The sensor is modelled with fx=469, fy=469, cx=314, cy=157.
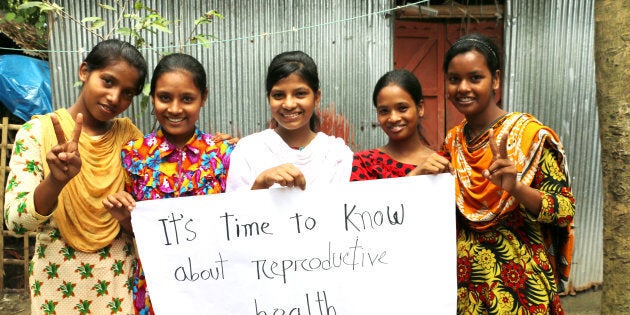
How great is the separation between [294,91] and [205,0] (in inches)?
94.9

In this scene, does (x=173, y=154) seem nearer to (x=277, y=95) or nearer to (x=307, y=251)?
(x=277, y=95)

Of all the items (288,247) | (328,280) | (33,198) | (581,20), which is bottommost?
(328,280)

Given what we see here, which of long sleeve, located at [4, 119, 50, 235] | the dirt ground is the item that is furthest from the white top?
the dirt ground

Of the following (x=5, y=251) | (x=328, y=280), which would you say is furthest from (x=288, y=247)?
(x=5, y=251)

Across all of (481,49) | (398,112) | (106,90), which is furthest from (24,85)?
(481,49)

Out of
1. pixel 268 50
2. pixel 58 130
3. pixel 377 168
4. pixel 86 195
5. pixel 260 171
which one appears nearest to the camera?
pixel 58 130

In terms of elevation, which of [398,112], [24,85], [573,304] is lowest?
[573,304]

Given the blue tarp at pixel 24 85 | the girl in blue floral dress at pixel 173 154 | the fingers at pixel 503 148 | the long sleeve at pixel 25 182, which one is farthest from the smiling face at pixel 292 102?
the blue tarp at pixel 24 85

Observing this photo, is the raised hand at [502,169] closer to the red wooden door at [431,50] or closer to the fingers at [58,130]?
the fingers at [58,130]

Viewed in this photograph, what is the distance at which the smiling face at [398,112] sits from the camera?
7.09 ft

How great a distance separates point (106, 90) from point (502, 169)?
5.45 feet

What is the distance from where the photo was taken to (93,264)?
200cm

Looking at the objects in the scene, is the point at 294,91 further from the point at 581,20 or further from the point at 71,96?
the point at 581,20

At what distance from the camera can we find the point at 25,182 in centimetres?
187
